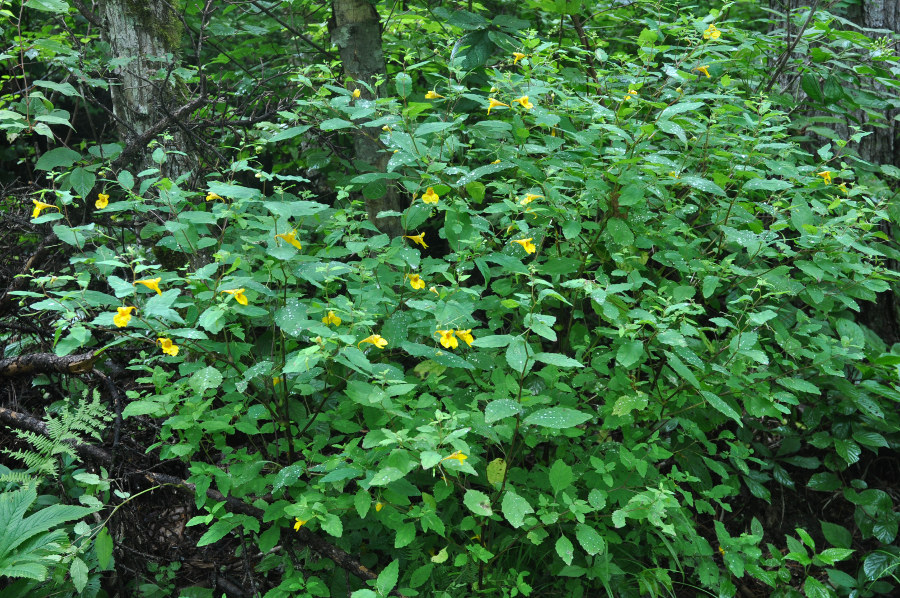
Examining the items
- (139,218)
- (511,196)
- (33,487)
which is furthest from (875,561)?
(139,218)

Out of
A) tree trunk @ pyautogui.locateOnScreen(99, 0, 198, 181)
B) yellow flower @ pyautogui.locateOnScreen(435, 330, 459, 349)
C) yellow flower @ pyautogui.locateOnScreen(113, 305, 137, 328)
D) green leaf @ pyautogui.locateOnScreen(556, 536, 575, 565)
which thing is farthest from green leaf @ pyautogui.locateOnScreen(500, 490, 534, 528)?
tree trunk @ pyautogui.locateOnScreen(99, 0, 198, 181)

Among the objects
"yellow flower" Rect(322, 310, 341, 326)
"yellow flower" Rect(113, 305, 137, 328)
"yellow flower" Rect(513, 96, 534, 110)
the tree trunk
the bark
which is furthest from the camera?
the bark

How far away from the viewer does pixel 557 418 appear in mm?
1613

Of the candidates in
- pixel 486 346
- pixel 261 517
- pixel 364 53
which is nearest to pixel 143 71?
pixel 364 53

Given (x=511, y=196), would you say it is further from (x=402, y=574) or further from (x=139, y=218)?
(x=139, y=218)

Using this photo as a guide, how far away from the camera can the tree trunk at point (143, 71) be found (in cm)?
257

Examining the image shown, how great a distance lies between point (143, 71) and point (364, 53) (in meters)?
0.95

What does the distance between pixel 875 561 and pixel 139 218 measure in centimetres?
330

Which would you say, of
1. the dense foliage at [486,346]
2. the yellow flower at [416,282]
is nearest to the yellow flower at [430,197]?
the dense foliage at [486,346]

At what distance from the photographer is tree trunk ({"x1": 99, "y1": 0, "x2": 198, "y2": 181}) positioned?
257 centimetres

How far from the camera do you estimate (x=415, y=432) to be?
176 cm

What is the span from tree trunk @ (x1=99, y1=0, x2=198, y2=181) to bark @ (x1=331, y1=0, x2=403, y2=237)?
2.36ft

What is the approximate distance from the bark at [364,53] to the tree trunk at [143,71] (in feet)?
2.36

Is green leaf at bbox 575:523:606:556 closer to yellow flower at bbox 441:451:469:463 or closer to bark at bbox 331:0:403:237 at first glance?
yellow flower at bbox 441:451:469:463
